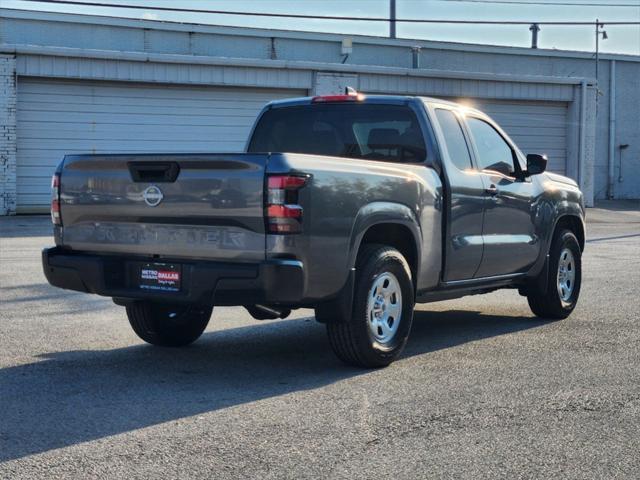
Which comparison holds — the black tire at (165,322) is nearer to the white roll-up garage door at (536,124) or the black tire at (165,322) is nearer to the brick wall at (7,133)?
the brick wall at (7,133)

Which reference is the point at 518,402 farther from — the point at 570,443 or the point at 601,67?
the point at 601,67

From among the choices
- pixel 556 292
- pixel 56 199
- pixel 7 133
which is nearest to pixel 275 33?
pixel 7 133

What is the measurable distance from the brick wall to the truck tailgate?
18291 millimetres

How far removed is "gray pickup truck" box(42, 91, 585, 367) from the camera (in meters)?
6.41

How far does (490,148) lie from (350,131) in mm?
1357

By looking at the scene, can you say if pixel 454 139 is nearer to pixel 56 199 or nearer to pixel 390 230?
pixel 390 230

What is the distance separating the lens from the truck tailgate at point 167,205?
641 cm

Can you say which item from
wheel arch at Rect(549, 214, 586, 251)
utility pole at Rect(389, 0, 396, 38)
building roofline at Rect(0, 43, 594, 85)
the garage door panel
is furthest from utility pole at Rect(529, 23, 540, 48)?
wheel arch at Rect(549, 214, 586, 251)

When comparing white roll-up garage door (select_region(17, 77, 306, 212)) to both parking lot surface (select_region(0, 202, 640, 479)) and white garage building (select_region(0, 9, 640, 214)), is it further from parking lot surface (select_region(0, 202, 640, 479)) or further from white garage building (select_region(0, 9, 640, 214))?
parking lot surface (select_region(0, 202, 640, 479))

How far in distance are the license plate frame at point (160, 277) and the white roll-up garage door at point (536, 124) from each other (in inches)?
1016

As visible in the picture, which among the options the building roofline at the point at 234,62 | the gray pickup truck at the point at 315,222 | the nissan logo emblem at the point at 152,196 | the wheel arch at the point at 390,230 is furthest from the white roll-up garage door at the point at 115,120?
the nissan logo emblem at the point at 152,196

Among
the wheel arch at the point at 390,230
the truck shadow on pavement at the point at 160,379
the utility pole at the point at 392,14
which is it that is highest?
the utility pole at the point at 392,14

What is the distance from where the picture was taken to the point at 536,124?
32656mm

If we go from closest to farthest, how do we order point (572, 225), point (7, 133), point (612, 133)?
1. point (572, 225)
2. point (7, 133)
3. point (612, 133)
